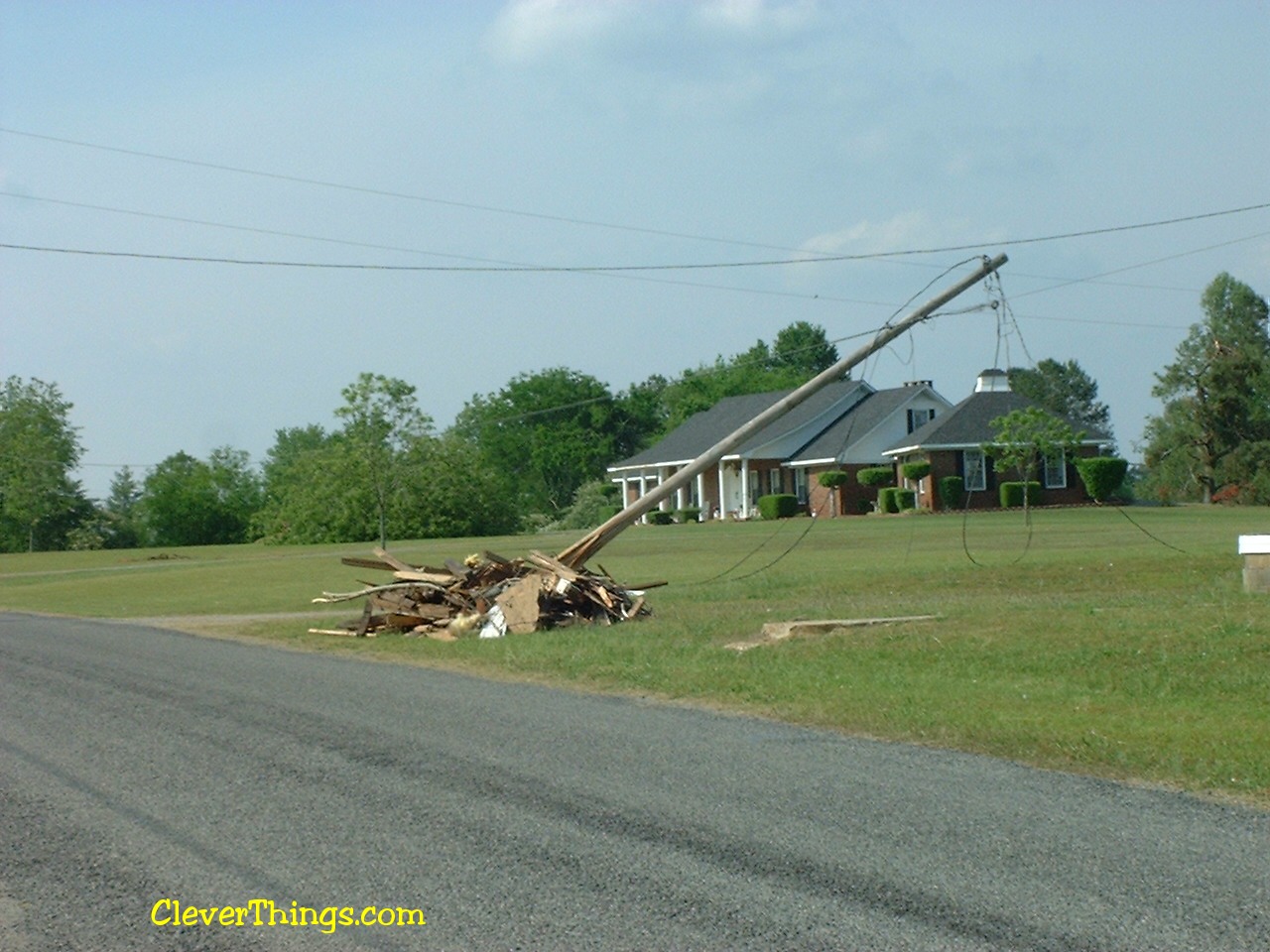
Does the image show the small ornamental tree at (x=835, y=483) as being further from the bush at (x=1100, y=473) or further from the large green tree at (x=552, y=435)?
the large green tree at (x=552, y=435)

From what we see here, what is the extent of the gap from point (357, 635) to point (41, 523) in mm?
90316

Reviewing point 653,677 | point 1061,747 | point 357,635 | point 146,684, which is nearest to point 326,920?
point 1061,747

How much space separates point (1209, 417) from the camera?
78125 mm

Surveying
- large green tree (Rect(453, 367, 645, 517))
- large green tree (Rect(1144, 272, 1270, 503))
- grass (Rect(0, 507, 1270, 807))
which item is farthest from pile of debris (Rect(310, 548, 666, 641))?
large green tree (Rect(453, 367, 645, 517))

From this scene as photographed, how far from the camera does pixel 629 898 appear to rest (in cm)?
648

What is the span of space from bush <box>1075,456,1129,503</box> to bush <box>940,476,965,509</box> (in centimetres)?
523

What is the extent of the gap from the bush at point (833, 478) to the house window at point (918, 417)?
487 cm

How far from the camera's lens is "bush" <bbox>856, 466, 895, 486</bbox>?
6625 centimetres

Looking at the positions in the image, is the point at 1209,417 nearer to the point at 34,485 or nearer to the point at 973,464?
the point at 973,464

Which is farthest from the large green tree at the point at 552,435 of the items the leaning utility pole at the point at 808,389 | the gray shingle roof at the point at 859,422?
the leaning utility pole at the point at 808,389

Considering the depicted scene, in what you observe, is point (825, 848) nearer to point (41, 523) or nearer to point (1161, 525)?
Result: point (1161, 525)

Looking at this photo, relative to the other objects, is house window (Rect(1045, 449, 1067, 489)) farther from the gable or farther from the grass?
the grass

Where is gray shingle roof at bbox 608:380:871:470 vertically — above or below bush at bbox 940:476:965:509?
above

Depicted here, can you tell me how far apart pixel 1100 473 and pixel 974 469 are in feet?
19.6
